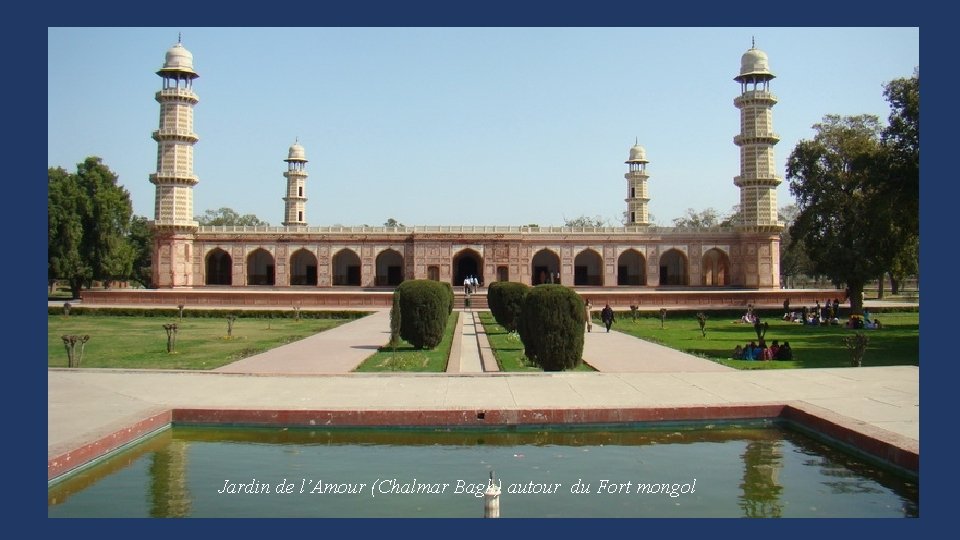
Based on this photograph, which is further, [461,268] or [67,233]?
[461,268]

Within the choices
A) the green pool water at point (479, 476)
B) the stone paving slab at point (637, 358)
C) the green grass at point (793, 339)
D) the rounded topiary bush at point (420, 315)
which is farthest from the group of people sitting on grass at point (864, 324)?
the green pool water at point (479, 476)

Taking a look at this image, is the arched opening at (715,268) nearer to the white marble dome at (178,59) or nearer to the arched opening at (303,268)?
the arched opening at (303,268)

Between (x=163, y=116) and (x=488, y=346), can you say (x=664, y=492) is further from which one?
(x=163, y=116)

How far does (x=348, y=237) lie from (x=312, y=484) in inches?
1562

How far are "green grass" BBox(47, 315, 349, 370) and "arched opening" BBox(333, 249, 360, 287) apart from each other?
68.3 ft

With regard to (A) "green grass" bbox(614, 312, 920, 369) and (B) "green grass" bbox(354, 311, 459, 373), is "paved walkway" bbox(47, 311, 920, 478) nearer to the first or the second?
(B) "green grass" bbox(354, 311, 459, 373)

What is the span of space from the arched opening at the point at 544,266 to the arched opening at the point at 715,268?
353 inches

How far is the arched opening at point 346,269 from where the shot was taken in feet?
156

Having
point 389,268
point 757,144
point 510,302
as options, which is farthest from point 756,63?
point 510,302

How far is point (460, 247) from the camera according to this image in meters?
43.9

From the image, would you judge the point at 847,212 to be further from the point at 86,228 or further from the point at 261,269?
the point at 86,228

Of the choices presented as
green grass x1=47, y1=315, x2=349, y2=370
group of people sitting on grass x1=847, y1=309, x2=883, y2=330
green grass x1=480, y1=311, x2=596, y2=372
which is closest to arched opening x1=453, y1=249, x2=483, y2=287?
green grass x1=47, y1=315, x2=349, y2=370

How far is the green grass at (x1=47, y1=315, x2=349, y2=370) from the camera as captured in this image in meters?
13.0

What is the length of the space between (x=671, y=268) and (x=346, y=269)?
20.4 meters
